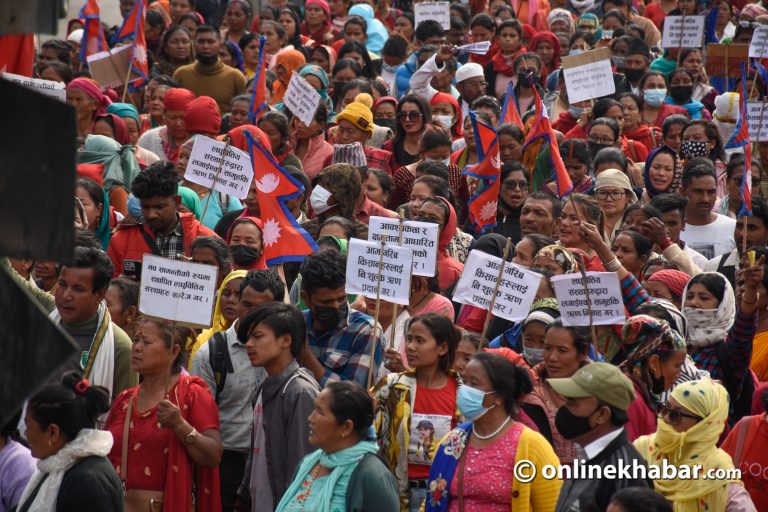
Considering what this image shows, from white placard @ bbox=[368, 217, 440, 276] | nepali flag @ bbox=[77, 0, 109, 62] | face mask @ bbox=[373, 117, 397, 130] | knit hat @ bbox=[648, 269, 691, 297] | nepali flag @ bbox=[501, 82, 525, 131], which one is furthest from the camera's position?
nepali flag @ bbox=[77, 0, 109, 62]

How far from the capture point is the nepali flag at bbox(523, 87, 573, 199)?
904 centimetres

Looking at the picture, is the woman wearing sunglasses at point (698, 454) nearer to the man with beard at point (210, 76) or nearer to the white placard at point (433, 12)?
the man with beard at point (210, 76)

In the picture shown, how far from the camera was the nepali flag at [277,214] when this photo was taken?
7.82 meters

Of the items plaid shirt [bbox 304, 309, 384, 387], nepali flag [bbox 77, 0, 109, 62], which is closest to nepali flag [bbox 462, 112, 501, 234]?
plaid shirt [bbox 304, 309, 384, 387]

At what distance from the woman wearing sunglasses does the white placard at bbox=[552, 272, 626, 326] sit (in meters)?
1.15

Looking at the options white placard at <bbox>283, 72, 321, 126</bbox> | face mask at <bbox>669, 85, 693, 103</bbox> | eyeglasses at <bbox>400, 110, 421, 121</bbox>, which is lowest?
face mask at <bbox>669, 85, 693, 103</bbox>

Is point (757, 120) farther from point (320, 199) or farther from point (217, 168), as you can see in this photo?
point (217, 168)

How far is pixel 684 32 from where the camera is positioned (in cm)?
1464

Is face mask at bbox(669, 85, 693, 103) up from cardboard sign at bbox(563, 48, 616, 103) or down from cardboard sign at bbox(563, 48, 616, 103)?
down

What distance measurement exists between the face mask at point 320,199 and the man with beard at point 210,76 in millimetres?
4393

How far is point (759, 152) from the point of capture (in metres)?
11.2

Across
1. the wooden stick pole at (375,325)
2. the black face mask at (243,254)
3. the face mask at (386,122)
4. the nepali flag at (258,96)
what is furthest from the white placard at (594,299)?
the face mask at (386,122)

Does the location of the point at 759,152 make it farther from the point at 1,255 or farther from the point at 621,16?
the point at 1,255

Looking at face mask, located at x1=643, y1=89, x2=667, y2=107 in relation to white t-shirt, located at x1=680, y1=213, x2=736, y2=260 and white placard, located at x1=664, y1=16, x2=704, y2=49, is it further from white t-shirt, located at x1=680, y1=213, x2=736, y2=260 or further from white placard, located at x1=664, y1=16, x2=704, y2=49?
white t-shirt, located at x1=680, y1=213, x2=736, y2=260
